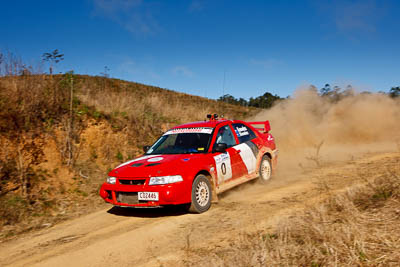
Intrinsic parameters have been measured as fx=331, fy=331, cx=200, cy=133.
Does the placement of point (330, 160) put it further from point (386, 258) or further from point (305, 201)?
point (386, 258)

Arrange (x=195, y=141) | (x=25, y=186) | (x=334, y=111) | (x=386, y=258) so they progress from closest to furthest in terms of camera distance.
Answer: (x=386, y=258) < (x=195, y=141) < (x=25, y=186) < (x=334, y=111)

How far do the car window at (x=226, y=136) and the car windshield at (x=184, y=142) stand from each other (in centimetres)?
24

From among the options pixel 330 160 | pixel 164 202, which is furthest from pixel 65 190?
pixel 330 160

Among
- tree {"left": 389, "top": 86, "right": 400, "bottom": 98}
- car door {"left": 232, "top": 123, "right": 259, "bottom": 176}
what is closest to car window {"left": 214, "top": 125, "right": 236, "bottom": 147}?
car door {"left": 232, "top": 123, "right": 259, "bottom": 176}

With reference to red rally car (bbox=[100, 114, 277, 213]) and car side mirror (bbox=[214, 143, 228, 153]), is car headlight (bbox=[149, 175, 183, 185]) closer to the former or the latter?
red rally car (bbox=[100, 114, 277, 213])

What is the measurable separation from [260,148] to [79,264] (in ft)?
17.0

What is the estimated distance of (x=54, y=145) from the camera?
9227 mm

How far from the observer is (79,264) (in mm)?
4219

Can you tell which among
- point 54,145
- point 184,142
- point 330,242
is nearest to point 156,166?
point 184,142

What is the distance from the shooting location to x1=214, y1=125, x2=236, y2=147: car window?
713 centimetres

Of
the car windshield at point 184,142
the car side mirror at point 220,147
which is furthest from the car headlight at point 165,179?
the car side mirror at point 220,147

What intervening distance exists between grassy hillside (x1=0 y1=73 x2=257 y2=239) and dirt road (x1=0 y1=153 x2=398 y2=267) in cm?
107

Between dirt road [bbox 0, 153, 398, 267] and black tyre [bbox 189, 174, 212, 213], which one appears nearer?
dirt road [bbox 0, 153, 398, 267]

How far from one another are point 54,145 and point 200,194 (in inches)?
207
